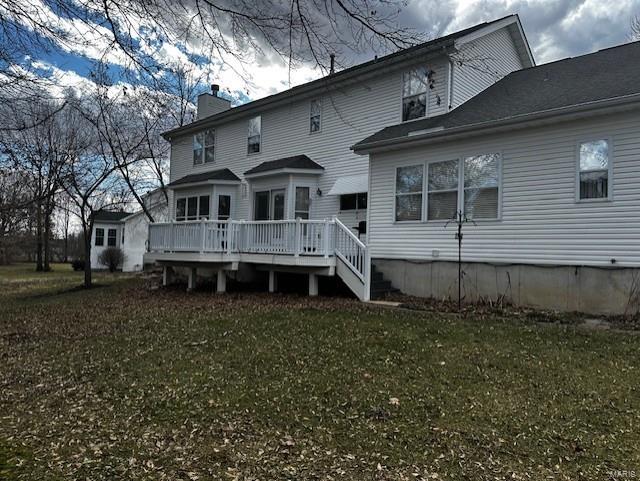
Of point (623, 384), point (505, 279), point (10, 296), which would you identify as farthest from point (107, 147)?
point (623, 384)

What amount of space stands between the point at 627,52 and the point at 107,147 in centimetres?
1835

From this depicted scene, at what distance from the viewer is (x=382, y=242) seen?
12055mm

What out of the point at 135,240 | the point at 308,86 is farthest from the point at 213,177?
the point at 135,240

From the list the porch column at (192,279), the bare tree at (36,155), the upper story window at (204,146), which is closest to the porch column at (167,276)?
the porch column at (192,279)

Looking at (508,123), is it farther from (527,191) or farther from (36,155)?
(36,155)

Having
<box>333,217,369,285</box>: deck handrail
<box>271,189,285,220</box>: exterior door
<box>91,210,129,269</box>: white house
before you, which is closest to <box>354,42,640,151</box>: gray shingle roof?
<box>333,217,369,285</box>: deck handrail

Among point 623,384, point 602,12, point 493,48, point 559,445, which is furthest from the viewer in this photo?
point 602,12

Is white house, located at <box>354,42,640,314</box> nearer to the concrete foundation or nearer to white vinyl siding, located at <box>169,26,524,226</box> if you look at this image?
the concrete foundation

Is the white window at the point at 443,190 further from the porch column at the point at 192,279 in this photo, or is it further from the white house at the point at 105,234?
the white house at the point at 105,234

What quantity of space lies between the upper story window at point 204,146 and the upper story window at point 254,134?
2311mm

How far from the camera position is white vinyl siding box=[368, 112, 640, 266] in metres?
8.36

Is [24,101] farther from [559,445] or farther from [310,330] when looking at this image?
[559,445]

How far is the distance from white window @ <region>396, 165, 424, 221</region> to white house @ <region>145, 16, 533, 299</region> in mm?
1315

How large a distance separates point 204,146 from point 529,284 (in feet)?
47.7
